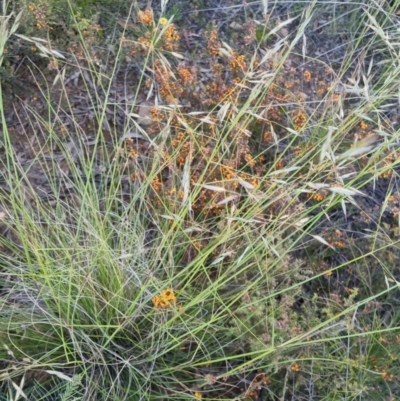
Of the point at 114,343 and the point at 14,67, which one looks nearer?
the point at 114,343

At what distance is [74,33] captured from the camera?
2246 mm

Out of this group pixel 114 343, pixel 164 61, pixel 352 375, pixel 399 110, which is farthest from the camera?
pixel 399 110

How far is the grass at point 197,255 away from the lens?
59.2 inches

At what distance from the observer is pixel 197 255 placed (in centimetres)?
179

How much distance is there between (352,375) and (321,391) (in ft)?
0.37

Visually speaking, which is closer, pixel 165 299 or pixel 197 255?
pixel 165 299

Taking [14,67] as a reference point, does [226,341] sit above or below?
below

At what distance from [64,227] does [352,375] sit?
99 cm

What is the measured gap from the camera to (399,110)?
2.38m

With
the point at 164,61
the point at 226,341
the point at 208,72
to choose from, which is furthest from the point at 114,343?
the point at 208,72

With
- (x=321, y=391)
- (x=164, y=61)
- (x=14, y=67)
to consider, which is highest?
(x=164, y=61)

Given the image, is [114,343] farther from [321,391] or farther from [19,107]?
[19,107]

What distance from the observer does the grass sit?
4.94 ft

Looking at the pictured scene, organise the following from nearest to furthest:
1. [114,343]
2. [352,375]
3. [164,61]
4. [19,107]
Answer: [164,61]
[114,343]
[352,375]
[19,107]
